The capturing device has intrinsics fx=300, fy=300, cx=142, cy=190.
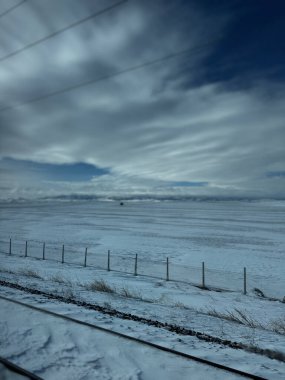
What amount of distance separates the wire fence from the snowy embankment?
6.32ft

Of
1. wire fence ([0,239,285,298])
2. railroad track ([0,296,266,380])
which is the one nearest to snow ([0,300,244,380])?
railroad track ([0,296,266,380])

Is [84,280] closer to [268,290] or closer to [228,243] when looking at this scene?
[268,290]

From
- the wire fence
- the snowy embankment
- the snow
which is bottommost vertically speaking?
the wire fence

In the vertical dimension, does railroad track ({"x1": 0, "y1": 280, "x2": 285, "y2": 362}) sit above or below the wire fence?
above

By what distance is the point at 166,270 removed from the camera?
21906mm

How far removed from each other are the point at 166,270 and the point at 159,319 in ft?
37.6

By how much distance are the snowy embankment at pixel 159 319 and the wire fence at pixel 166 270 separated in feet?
6.32

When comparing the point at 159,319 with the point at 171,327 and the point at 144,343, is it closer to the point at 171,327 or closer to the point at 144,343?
the point at 171,327

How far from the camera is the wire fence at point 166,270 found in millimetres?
18625

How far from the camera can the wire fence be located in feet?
61.1

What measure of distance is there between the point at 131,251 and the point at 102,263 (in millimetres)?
5534

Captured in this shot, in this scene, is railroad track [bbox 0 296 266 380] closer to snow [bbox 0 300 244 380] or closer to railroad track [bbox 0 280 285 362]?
snow [bbox 0 300 244 380]

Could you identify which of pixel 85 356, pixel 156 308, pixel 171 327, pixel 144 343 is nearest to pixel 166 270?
pixel 156 308

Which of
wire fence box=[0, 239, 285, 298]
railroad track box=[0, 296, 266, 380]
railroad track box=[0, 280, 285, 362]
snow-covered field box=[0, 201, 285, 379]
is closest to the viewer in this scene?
railroad track box=[0, 296, 266, 380]
